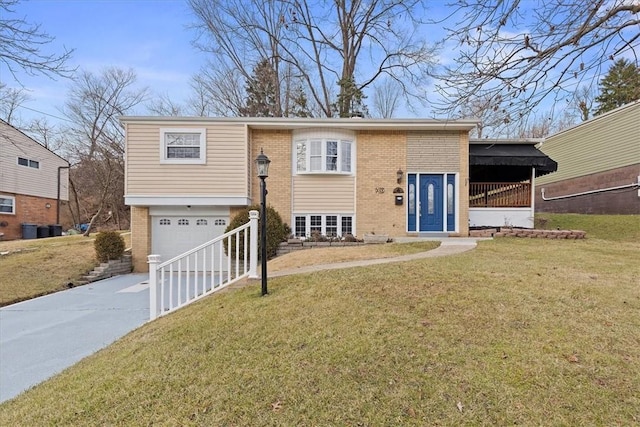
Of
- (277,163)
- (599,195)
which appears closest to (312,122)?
(277,163)

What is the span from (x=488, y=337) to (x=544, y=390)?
0.81 metres

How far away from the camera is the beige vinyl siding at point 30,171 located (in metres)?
21.8

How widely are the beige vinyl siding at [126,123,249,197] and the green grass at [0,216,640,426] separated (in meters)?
7.22

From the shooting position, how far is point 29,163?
2361 cm

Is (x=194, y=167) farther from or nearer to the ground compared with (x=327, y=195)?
farther from the ground

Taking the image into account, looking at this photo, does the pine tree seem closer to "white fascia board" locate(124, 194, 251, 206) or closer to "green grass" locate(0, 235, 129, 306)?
"white fascia board" locate(124, 194, 251, 206)

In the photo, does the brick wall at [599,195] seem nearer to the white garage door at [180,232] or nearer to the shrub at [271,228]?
the shrub at [271,228]

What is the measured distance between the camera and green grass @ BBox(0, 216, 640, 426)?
2.79 m

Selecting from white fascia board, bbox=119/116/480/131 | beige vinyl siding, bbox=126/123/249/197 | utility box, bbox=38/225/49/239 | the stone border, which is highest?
white fascia board, bbox=119/116/480/131

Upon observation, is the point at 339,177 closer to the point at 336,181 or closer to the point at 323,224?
the point at 336,181

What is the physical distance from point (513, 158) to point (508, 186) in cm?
146

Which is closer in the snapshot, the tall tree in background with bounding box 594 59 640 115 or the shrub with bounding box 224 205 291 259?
the tall tree in background with bounding box 594 59 640 115

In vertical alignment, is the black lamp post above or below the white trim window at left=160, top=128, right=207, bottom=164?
below

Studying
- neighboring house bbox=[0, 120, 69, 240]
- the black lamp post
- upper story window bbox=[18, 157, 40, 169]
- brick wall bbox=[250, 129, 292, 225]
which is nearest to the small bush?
brick wall bbox=[250, 129, 292, 225]
